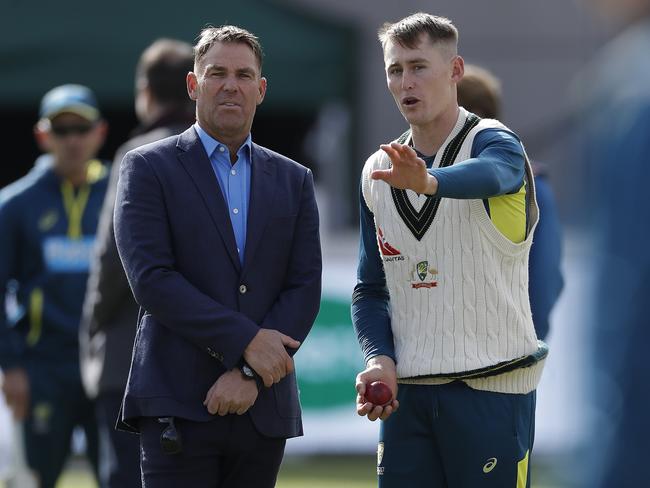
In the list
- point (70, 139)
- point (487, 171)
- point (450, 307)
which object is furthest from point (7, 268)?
point (487, 171)

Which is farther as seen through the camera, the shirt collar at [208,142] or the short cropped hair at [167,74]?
the short cropped hair at [167,74]

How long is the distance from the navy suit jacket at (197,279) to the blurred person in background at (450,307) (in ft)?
0.96

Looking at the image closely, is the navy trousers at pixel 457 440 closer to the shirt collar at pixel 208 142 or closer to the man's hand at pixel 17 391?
the shirt collar at pixel 208 142

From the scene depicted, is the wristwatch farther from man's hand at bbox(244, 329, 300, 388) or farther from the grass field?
the grass field

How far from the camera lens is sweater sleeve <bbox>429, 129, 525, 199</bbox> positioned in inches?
145

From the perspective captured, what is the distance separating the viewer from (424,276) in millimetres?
4109

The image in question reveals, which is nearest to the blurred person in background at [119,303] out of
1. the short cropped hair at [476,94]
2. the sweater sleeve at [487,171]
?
the short cropped hair at [476,94]

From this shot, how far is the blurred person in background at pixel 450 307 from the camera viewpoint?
4066mm

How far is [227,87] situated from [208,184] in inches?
12.2

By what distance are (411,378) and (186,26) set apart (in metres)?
9.14

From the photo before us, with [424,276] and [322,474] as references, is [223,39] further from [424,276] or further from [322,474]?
[322,474]

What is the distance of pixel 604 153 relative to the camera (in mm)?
2016

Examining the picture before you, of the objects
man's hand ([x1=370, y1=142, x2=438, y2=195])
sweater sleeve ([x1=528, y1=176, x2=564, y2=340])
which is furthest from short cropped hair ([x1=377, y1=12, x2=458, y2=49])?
sweater sleeve ([x1=528, y1=176, x2=564, y2=340])

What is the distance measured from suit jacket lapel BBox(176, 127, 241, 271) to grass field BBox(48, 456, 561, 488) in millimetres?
4932
